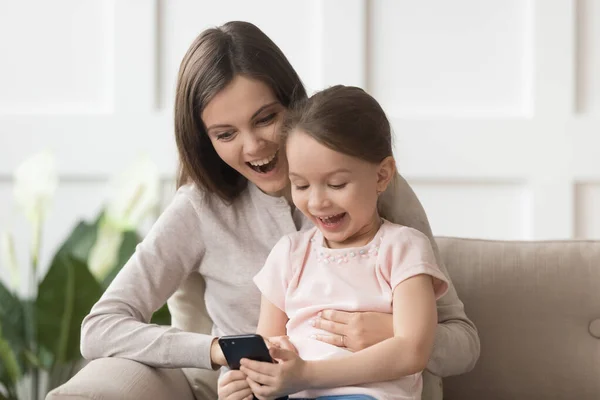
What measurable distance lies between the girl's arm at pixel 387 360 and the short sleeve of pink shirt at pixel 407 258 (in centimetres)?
6

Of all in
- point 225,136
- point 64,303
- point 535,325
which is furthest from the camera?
point 64,303

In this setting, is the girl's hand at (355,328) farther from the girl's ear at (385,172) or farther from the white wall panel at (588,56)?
the white wall panel at (588,56)

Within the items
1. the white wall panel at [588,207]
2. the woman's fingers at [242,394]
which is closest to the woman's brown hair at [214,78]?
the woman's fingers at [242,394]

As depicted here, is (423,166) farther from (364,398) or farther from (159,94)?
(364,398)

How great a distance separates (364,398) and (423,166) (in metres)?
1.46

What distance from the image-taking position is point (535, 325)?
2.06m

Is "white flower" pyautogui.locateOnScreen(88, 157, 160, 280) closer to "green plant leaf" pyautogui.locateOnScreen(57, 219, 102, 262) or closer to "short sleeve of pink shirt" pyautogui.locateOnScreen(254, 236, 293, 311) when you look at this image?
"green plant leaf" pyautogui.locateOnScreen(57, 219, 102, 262)

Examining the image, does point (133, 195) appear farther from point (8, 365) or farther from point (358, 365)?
point (358, 365)

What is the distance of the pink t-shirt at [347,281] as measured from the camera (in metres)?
1.58

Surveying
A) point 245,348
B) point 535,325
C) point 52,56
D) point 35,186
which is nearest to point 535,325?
point 535,325

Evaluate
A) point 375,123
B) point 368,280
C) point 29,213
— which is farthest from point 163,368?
point 29,213

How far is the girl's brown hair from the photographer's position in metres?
1.58

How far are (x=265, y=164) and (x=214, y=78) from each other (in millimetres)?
192

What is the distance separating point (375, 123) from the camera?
64.1 inches
